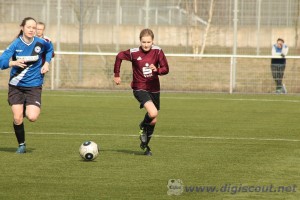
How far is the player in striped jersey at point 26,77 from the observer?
12898 mm

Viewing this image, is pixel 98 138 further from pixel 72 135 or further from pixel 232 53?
pixel 232 53

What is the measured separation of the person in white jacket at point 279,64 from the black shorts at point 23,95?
643 inches

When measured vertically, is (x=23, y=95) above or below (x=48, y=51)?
below

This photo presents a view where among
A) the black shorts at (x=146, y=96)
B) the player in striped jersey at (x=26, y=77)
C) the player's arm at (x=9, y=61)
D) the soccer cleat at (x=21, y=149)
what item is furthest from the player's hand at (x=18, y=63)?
the black shorts at (x=146, y=96)

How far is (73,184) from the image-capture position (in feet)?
32.7

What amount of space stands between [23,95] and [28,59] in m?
0.55

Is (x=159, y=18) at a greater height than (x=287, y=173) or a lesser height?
greater

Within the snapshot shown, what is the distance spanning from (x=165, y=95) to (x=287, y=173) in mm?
16341

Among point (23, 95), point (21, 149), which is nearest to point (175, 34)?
point (23, 95)

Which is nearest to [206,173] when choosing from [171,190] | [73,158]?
[171,190]

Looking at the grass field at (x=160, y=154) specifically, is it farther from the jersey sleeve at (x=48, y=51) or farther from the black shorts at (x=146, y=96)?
the jersey sleeve at (x=48, y=51)

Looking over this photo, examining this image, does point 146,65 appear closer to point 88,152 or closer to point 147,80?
point 147,80

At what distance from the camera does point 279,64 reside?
2862 cm

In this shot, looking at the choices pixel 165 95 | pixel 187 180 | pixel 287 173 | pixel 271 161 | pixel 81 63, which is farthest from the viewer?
pixel 81 63
